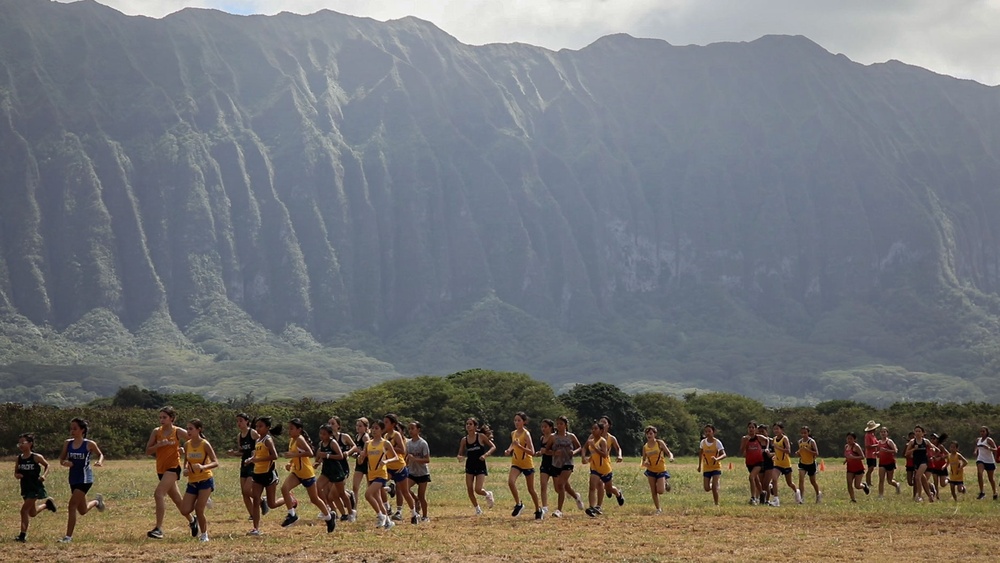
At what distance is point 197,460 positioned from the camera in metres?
23.2

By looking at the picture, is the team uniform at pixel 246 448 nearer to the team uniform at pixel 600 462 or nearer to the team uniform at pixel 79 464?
the team uniform at pixel 79 464

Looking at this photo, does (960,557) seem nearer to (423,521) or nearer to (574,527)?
(574,527)

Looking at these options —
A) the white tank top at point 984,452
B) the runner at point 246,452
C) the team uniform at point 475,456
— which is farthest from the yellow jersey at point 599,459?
the white tank top at point 984,452

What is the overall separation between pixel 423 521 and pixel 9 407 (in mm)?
46144

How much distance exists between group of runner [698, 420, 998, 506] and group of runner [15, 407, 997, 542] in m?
0.04

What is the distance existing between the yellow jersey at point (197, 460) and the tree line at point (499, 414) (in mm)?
44279

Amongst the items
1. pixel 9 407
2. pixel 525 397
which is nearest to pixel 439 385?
pixel 525 397

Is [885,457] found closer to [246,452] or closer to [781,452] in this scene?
[781,452]

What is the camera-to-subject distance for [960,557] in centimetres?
2264

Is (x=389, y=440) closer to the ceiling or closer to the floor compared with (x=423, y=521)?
closer to the ceiling

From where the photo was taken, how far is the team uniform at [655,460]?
2925 cm

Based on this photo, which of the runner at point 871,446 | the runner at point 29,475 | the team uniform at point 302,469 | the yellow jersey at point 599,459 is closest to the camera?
the runner at point 29,475

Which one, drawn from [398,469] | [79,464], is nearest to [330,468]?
[398,469]

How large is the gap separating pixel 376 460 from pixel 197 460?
13.9 feet
